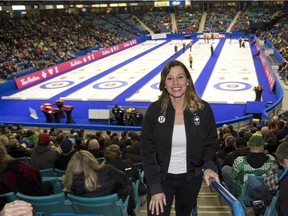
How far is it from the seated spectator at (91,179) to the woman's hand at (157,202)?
1.25m

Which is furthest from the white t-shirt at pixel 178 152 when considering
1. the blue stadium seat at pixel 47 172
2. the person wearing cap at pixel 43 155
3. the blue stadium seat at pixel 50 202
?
the person wearing cap at pixel 43 155

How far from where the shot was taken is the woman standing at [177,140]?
3.15 m

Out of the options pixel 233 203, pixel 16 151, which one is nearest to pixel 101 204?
pixel 233 203

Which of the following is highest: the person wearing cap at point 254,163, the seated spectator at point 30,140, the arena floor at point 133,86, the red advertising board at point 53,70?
the person wearing cap at point 254,163

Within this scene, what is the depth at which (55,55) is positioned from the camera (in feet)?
115

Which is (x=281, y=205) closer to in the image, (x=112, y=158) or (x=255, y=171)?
(x=255, y=171)

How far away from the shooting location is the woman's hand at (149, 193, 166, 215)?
9.98 ft

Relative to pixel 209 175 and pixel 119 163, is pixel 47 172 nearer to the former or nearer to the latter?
pixel 119 163

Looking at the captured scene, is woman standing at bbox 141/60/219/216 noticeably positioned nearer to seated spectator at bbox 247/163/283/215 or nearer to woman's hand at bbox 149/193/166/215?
woman's hand at bbox 149/193/166/215

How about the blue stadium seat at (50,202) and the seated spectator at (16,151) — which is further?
the seated spectator at (16,151)

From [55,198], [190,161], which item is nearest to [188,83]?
[190,161]

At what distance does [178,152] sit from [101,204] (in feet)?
4.56

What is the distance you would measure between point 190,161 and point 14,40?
36.8 m

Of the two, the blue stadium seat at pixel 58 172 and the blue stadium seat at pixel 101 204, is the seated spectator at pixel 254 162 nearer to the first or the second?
the blue stadium seat at pixel 101 204
